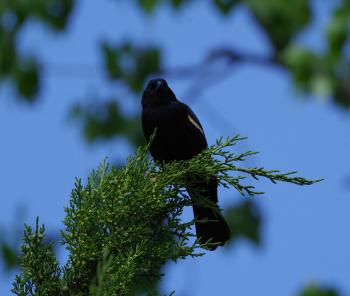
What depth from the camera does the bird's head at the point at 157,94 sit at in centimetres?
415

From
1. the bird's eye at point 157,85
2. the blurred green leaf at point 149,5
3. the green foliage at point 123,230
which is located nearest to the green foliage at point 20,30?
the blurred green leaf at point 149,5

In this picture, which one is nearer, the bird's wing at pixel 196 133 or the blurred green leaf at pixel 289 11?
the bird's wing at pixel 196 133

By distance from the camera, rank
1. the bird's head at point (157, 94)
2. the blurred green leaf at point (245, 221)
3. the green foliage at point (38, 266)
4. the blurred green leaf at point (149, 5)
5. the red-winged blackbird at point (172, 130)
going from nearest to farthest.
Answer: the green foliage at point (38, 266)
the red-winged blackbird at point (172, 130)
the bird's head at point (157, 94)
the blurred green leaf at point (149, 5)
the blurred green leaf at point (245, 221)

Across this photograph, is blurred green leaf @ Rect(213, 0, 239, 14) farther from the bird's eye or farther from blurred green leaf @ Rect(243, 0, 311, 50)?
the bird's eye

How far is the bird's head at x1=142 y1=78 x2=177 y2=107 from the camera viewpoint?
13.6 ft

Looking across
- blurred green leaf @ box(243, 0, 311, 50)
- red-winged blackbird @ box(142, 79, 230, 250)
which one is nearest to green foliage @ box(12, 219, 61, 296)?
red-winged blackbird @ box(142, 79, 230, 250)

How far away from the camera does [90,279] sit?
253cm

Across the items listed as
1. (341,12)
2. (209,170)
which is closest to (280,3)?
(341,12)

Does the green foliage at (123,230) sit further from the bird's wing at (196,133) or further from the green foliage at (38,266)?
the bird's wing at (196,133)

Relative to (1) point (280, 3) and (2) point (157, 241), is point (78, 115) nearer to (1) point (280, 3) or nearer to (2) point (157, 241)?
(1) point (280, 3)

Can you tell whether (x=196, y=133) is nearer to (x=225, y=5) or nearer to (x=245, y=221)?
(x=225, y=5)

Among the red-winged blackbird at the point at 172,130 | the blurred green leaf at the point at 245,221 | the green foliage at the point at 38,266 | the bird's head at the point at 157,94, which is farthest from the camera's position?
the blurred green leaf at the point at 245,221

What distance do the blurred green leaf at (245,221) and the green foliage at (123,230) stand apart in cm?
514

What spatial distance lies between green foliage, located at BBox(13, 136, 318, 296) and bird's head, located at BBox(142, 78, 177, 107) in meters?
1.23
